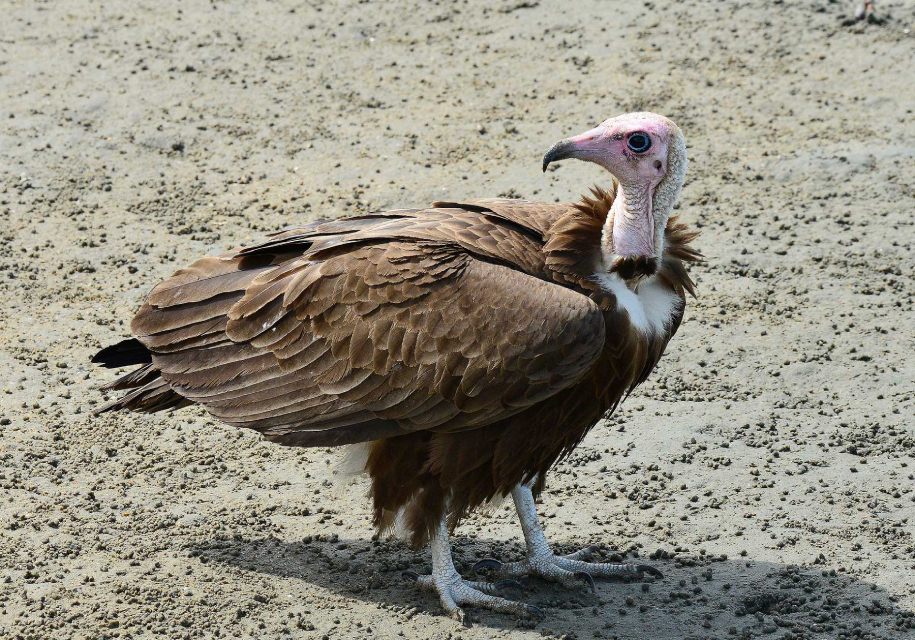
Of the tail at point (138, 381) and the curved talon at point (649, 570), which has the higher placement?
the tail at point (138, 381)

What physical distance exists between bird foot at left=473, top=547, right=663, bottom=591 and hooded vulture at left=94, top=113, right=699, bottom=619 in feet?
0.03

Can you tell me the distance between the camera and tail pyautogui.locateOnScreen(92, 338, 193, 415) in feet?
19.9

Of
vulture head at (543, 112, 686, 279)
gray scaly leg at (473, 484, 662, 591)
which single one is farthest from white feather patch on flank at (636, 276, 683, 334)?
gray scaly leg at (473, 484, 662, 591)

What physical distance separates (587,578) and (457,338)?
1.34m

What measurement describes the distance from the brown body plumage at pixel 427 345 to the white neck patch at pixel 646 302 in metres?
0.03

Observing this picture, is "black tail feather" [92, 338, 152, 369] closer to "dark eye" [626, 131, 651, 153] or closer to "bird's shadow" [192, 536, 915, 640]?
"bird's shadow" [192, 536, 915, 640]

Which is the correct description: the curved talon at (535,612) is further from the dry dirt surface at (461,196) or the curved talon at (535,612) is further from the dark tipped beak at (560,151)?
the dark tipped beak at (560,151)

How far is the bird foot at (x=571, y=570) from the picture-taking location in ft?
19.6

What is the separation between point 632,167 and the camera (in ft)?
17.9

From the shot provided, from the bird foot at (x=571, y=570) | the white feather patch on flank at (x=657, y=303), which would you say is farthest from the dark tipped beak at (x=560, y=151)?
the bird foot at (x=571, y=570)

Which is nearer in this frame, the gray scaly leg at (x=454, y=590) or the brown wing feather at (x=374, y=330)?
the brown wing feather at (x=374, y=330)

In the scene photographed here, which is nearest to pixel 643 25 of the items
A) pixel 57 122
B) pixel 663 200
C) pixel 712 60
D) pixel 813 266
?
pixel 712 60

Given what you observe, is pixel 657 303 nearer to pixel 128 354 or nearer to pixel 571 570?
pixel 571 570

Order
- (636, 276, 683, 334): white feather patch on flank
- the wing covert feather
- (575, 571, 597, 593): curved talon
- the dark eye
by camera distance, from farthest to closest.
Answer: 1. (575, 571, 597, 593): curved talon
2. (636, 276, 683, 334): white feather patch on flank
3. the dark eye
4. the wing covert feather
